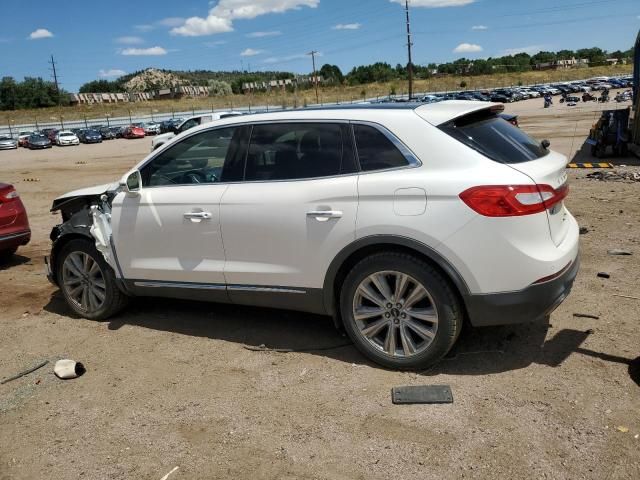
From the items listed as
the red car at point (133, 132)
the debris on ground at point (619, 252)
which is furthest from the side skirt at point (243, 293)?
the red car at point (133, 132)

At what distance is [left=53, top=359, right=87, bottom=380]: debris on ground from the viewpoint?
409 cm

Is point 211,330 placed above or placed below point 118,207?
below

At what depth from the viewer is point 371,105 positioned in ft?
13.1

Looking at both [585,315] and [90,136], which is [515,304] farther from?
[90,136]

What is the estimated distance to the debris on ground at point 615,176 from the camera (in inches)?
448

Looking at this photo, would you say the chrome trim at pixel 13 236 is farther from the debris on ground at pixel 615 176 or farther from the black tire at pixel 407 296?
the debris on ground at pixel 615 176

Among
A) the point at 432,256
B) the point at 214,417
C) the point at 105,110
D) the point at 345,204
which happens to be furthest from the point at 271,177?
the point at 105,110

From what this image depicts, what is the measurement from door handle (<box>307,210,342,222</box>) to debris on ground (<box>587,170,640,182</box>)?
31.9 ft

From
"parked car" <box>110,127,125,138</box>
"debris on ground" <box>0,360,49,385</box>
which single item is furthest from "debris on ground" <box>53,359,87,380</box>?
"parked car" <box>110,127,125,138</box>

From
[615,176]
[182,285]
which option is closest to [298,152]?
[182,285]

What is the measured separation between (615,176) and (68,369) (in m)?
11.3

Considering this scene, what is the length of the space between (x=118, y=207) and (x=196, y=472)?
2.60 meters

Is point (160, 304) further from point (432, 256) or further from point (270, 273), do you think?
point (432, 256)

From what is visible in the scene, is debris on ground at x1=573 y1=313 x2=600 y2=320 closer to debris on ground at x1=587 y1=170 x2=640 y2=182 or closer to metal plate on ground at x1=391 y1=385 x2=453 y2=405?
metal plate on ground at x1=391 y1=385 x2=453 y2=405
